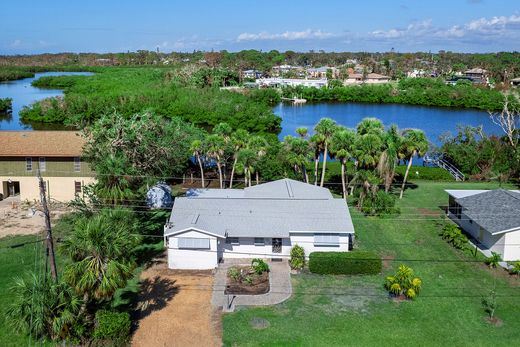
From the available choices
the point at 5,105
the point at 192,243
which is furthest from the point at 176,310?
the point at 5,105

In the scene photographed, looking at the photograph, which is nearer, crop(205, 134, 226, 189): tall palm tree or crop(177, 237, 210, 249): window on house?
crop(177, 237, 210, 249): window on house

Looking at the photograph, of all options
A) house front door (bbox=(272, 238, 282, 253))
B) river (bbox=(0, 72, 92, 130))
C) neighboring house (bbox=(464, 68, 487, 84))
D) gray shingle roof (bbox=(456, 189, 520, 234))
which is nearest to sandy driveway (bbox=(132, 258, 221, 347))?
house front door (bbox=(272, 238, 282, 253))

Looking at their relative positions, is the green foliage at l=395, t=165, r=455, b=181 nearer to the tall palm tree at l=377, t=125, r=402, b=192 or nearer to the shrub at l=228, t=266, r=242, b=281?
the tall palm tree at l=377, t=125, r=402, b=192

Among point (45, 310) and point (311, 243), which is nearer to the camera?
point (45, 310)

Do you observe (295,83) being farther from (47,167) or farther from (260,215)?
(260,215)

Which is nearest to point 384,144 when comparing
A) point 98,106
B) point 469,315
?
point 469,315

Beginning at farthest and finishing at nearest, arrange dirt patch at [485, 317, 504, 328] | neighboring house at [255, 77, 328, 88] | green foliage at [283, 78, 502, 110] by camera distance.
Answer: neighboring house at [255, 77, 328, 88] < green foliage at [283, 78, 502, 110] < dirt patch at [485, 317, 504, 328]

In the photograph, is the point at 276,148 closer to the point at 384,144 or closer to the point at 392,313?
the point at 384,144
